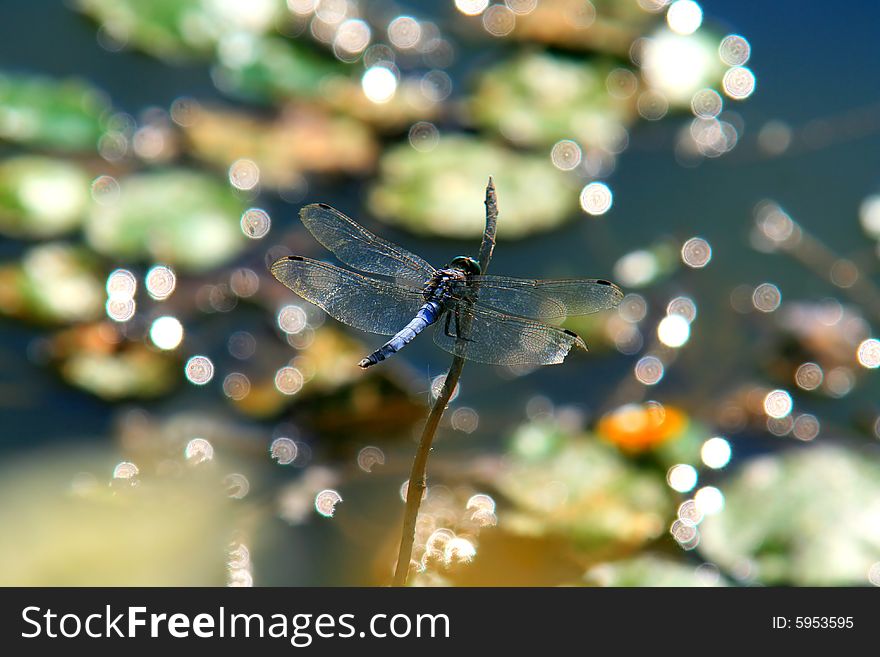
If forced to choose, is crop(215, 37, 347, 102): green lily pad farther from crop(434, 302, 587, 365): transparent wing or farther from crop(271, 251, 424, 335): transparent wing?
crop(434, 302, 587, 365): transparent wing

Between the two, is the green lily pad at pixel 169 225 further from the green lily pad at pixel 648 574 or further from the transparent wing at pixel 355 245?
the green lily pad at pixel 648 574

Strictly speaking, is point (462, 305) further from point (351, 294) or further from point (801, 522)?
point (801, 522)

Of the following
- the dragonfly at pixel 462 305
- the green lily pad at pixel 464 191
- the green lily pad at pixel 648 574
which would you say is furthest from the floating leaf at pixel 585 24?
the green lily pad at pixel 648 574

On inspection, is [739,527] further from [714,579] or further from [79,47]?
[79,47]

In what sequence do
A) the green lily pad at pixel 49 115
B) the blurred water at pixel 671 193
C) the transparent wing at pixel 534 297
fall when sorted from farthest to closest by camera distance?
the green lily pad at pixel 49 115 < the blurred water at pixel 671 193 < the transparent wing at pixel 534 297
